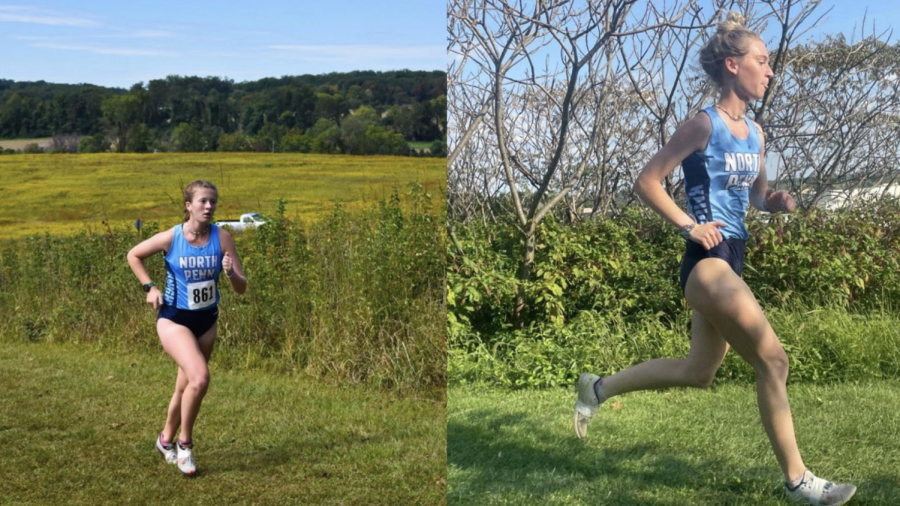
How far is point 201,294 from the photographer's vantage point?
15.2 ft

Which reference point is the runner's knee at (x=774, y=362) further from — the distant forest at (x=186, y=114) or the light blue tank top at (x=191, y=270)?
the distant forest at (x=186, y=114)

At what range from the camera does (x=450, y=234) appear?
4.61 metres

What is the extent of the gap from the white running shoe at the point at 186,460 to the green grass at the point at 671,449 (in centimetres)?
160

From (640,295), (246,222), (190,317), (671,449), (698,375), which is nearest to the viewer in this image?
(698,375)

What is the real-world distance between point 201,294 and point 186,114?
5.77 ft

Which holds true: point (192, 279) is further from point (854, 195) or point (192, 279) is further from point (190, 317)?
point (854, 195)

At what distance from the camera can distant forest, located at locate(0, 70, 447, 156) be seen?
5.89m

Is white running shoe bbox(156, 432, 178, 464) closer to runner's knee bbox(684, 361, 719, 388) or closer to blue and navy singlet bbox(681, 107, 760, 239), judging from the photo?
runner's knee bbox(684, 361, 719, 388)

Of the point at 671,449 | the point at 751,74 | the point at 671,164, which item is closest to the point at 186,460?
the point at 671,449

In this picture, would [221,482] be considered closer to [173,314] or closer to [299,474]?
[299,474]

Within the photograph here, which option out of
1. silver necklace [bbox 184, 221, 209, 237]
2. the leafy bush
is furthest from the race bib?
the leafy bush

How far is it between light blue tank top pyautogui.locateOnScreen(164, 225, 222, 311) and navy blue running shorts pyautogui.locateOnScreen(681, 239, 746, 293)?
2.33m

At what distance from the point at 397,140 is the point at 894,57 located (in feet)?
13.6

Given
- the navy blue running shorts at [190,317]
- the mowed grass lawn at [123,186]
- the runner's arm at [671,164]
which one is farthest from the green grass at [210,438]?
the runner's arm at [671,164]
